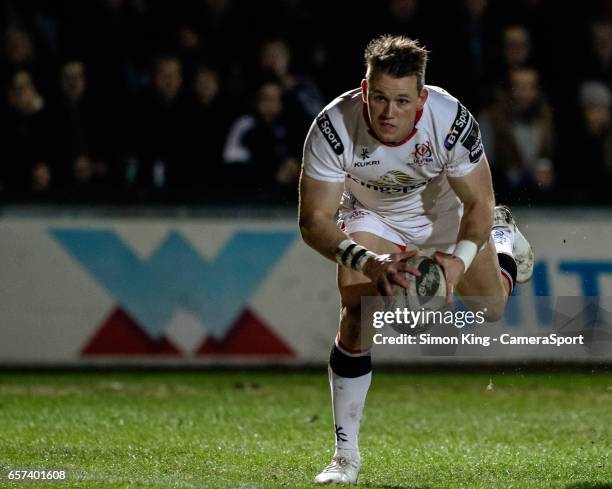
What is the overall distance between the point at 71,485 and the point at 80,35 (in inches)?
249

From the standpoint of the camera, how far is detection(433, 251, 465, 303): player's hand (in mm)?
6243

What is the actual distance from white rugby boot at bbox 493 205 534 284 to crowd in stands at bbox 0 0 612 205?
276 cm

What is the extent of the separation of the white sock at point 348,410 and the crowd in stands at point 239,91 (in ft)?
14.2

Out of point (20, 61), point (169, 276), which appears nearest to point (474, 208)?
point (169, 276)

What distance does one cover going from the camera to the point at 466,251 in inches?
255

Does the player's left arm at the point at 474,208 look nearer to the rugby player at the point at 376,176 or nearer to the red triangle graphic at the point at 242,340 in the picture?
the rugby player at the point at 376,176

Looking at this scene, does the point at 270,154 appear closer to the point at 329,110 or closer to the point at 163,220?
the point at 163,220

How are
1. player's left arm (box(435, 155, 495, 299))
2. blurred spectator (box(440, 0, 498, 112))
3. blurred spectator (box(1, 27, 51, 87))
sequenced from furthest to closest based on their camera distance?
blurred spectator (box(440, 0, 498, 112))
blurred spectator (box(1, 27, 51, 87))
player's left arm (box(435, 155, 495, 299))

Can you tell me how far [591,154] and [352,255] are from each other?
18.5 ft

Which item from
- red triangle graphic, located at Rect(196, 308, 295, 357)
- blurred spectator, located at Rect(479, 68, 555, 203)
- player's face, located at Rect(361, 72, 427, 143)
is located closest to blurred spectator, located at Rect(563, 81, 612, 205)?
blurred spectator, located at Rect(479, 68, 555, 203)

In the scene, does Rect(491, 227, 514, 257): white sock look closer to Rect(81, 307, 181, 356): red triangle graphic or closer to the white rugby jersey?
the white rugby jersey

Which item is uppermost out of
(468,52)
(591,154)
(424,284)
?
(424,284)

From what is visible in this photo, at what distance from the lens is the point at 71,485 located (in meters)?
6.23

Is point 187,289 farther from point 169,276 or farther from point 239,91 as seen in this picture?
point 239,91
